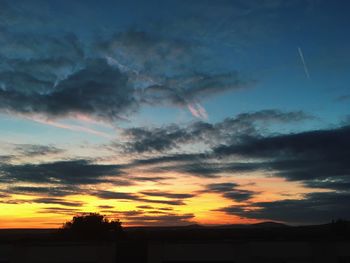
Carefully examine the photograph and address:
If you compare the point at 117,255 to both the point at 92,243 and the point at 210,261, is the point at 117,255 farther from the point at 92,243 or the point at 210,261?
the point at 210,261

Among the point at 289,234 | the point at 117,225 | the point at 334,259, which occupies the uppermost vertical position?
the point at 117,225

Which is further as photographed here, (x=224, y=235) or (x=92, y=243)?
(x=224, y=235)

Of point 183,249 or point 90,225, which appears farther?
point 90,225

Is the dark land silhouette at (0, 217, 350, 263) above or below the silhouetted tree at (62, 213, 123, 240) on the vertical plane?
below

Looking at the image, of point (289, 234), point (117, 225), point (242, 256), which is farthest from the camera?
point (117, 225)

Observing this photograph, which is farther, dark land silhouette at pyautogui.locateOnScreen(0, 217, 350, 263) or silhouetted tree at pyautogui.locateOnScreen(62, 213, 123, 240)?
silhouetted tree at pyautogui.locateOnScreen(62, 213, 123, 240)

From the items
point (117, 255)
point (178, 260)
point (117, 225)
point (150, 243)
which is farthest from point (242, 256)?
point (117, 225)

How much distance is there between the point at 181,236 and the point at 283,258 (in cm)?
679

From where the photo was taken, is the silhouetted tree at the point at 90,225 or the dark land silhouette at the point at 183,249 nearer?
the dark land silhouette at the point at 183,249

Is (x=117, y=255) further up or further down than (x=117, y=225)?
further down

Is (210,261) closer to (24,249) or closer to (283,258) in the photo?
(283,258)

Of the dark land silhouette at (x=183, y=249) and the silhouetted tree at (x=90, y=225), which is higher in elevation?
the silhouetted tree at (x=90, y=225)

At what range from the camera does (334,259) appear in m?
28.0

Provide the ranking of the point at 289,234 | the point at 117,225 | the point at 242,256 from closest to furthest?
1. the point at 242,256
2. the point at 289,234
3. the point at 117,225
